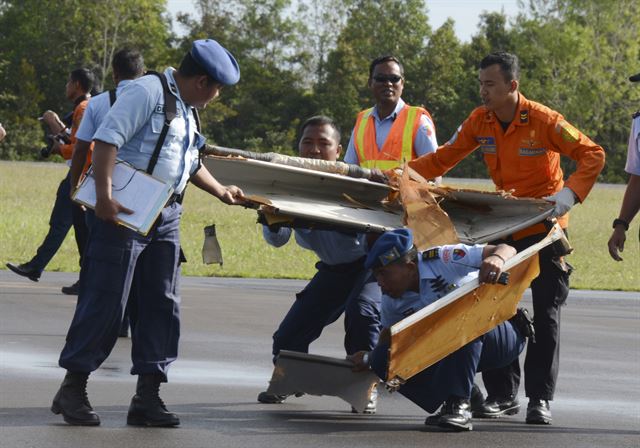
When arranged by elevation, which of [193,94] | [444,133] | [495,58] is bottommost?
[193,94]

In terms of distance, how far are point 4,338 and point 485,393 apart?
373 centimetres

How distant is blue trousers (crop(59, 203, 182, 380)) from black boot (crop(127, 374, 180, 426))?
56 mm

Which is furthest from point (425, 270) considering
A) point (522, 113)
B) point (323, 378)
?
point (522, 113)

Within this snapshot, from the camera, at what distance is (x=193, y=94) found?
6.83 metres

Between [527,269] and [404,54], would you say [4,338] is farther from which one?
[404,54]

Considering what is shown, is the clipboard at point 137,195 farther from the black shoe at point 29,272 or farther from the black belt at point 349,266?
the black shoe at point 29,272

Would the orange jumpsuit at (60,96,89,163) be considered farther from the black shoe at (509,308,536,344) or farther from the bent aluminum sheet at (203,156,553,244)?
the black shoe at (509,308,536,344)

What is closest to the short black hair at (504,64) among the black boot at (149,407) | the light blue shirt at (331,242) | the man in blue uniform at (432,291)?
the man in blue uniform at (432,291)

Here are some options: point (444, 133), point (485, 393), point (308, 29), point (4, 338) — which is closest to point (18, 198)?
point (4, 338)

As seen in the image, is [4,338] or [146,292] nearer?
[146,292]

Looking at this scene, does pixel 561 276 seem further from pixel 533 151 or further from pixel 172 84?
pixel 172 84

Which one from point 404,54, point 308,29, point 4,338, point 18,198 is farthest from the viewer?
point 308,29

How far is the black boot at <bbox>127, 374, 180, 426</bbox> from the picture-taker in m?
6.92

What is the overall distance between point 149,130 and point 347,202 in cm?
153
